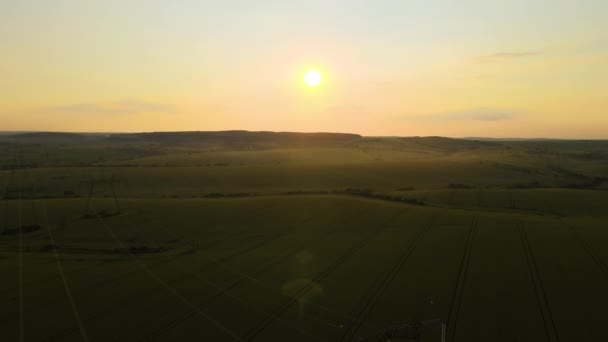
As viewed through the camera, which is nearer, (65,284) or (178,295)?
(178,295)

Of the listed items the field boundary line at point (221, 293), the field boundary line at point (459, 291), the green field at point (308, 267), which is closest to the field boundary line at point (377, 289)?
the green field at point (308, 267)

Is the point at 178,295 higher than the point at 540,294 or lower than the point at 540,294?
lower

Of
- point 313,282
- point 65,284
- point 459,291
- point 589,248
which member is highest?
point 589,248

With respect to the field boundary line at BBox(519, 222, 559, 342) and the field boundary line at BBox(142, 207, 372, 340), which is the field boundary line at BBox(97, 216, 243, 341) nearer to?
the field boundary line at BBox(142, 207, 372, 340)

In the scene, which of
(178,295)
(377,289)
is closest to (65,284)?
(178,295)

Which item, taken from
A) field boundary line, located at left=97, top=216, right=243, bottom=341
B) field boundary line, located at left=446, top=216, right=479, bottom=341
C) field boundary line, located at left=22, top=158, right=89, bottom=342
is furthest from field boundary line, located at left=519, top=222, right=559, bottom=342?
field boundary line, located at left=22, top=158, right=89, bottom=342

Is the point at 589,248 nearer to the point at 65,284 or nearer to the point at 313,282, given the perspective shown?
the point at 313,282

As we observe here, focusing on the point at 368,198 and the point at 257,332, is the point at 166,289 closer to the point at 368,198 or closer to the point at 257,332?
the point at 257,332

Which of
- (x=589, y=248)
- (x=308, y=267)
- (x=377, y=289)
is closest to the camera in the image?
(x=377, y=289)

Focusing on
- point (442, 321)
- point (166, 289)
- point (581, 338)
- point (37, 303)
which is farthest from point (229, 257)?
point (581, 338)

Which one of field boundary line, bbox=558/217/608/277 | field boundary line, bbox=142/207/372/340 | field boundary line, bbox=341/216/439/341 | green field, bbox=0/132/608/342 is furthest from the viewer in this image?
field boundary line, bbox=558/217/608/277
